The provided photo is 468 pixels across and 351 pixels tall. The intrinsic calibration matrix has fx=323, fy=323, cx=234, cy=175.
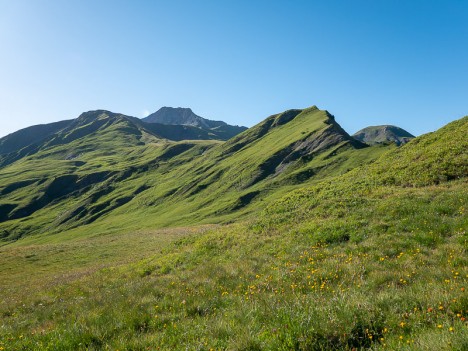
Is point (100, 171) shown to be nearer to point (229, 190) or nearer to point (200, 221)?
point (229, 190)

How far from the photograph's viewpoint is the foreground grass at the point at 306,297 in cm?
648

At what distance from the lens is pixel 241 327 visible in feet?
24.2

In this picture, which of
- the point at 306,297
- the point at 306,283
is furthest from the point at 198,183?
the point at 306,297

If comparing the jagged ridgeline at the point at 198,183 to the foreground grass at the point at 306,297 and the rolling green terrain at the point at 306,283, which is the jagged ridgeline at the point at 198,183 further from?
the foreground grass at the point at 306,297

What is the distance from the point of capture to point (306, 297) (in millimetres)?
8961

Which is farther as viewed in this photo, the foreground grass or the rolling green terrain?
the rolling green terrain

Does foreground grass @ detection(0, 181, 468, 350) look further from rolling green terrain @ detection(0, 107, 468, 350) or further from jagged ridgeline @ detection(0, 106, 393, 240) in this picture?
jagged ridgeline @ detection(0, 106, 393, 240)

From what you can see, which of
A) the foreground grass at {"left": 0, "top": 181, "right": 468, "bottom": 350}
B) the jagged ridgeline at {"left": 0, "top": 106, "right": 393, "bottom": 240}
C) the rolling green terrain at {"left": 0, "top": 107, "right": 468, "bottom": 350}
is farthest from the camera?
the jagged ridgeline at {"left": 0, "top": 106, "right": 393, "bottom": 240}

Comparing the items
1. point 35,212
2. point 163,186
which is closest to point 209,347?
point 163,186

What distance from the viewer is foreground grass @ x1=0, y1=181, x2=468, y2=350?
648 cm

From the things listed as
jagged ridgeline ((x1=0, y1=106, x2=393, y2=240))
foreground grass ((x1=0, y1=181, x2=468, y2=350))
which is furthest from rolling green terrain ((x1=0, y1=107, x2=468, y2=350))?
jagged ridgeline ((x1=0, y1=106, x2=393, y2=240))

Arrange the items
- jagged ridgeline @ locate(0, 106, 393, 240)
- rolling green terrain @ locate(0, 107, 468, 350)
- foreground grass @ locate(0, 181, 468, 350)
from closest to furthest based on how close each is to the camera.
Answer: foreground grass @ locate(0, 181, 468, 350), rolling green terrain @ locate(0, 107, 468, 350), jagged ridgeline @ locate(0, 106, 393, 240)

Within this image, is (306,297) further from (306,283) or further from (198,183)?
(198,183)

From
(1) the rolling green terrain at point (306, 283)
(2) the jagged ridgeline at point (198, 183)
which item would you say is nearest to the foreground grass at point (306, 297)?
(1) the rolling green terrain at point (306, 283)
